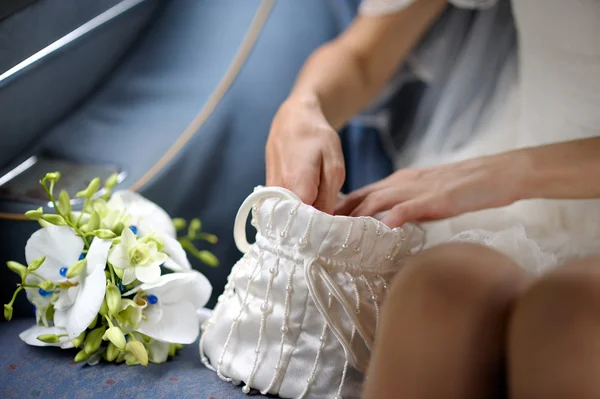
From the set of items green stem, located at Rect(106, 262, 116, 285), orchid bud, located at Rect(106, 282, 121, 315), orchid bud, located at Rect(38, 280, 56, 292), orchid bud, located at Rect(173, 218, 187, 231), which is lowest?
orchid bud, located at Rect(173, 218, 187, 231)

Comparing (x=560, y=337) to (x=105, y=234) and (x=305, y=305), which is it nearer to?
(x=305, y=305)

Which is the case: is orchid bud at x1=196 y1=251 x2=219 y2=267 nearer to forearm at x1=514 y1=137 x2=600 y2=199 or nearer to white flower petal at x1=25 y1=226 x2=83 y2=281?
white flower petal at x1=25 y1=226 x2=83 y2=281

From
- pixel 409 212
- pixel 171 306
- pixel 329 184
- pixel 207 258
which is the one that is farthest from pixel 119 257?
pixel 409 212

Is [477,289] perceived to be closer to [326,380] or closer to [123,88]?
[326,380]

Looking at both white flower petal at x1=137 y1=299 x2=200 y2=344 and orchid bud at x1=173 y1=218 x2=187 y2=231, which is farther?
orchid bud at x1=173 y1=218 x2=187 y2=231

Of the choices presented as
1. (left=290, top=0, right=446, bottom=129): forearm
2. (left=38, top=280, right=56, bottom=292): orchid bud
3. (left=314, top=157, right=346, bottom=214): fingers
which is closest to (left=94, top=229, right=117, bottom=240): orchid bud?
(left=38, top=280, right=56, bottom=292): orchid bud

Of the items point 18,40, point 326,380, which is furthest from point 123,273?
point 18,40

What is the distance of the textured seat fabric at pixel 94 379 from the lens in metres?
0.80

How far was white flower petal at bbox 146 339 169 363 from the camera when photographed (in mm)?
928

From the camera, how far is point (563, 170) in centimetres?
93

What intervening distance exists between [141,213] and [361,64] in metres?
0.51

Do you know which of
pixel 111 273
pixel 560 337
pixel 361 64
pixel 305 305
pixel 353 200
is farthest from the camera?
pixel 361 64

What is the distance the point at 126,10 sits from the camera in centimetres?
122

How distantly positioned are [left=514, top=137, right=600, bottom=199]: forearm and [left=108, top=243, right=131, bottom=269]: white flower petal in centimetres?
64
